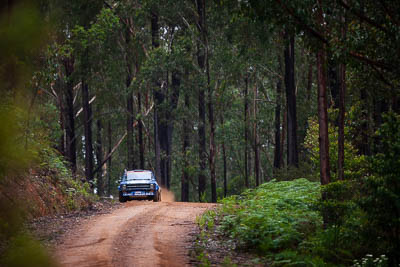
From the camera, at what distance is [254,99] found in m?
45.7

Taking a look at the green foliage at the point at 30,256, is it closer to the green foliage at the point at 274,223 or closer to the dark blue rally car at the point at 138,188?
the green foliage at the point at 274,223

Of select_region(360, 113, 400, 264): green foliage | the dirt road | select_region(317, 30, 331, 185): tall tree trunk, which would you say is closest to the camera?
select_region(360, 113, 400, 264): green foliage

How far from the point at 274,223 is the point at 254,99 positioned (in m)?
34.1

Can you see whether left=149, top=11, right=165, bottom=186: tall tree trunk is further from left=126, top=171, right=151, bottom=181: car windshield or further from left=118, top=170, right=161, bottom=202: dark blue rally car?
left=118, top=170, right=161, bottom=202: dark blue rally car

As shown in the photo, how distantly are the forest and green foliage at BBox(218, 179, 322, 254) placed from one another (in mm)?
52

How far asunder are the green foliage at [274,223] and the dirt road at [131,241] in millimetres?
1255

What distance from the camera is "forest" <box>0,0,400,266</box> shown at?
12.2 ft

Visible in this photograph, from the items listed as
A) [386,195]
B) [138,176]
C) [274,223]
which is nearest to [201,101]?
[138,176]

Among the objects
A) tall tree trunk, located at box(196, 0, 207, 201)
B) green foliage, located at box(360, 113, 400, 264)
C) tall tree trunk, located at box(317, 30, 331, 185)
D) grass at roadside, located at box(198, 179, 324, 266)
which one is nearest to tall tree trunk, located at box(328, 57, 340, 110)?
grass at roadside, located at box(198, 179, 324, 266)

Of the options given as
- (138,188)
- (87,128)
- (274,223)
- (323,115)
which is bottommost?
(274,223)

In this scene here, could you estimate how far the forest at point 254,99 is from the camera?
3.71 metres

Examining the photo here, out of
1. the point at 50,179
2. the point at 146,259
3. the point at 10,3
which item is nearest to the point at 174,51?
the point at 50,179

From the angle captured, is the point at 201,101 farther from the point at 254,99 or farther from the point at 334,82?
the point at 334,82

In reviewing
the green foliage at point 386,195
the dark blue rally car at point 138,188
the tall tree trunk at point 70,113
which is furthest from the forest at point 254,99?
the dark blue rally car at point 138,188
